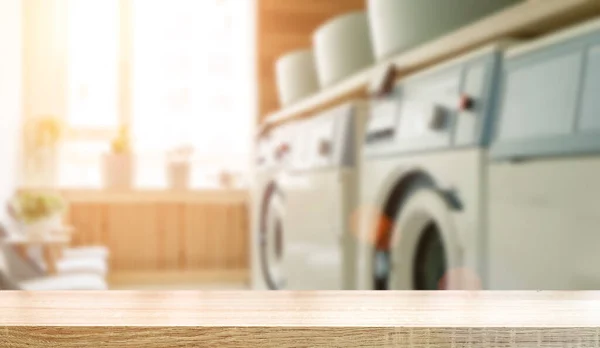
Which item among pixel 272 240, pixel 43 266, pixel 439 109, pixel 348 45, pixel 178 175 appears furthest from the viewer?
pixel 178 175

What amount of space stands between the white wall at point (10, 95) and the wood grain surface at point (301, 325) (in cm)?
429

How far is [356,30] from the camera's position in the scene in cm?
267

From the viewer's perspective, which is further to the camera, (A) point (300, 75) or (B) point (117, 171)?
(B) point (117, 171)

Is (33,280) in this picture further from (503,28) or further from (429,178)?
(503,28)

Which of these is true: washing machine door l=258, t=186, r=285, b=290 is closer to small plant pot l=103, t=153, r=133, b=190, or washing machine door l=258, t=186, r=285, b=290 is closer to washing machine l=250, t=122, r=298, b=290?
washing machine l=250, t=122, r=298, b=290

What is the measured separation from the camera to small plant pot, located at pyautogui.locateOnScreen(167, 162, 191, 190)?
539cm

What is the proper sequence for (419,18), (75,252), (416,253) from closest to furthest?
(416,253) → (419,18) → (75,252)

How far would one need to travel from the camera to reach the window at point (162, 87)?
5.61 metres

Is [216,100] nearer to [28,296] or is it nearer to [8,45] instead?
[8,45]

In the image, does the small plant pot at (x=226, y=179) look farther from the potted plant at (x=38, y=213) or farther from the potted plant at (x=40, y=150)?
the potted plant at (x=38, y=213)

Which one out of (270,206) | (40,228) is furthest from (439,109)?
(40,228)

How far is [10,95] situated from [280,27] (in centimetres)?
194

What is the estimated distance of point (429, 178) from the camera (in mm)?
1657

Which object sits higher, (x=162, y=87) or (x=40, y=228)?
(x=162, y=87)
